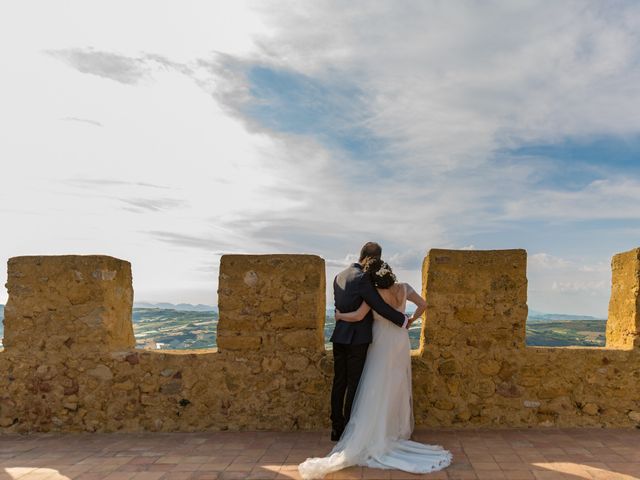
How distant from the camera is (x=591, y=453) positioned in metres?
4.67

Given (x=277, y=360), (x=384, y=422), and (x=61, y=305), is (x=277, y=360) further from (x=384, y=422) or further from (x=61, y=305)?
(x=61, y=305)

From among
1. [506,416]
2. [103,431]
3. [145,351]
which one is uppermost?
[145,351]

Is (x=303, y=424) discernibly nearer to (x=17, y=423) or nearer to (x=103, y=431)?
(x=103, y=431)

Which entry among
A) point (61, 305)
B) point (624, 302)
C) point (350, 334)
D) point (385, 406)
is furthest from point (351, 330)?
point (61, 305)

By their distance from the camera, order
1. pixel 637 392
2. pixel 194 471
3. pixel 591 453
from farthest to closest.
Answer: pixel 637 392 < pixel 591 453 < pixel 194 471

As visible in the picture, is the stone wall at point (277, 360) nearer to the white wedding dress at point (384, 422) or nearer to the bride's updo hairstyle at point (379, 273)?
the white wedding dress at point (384, 422)

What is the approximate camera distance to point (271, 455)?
475cm

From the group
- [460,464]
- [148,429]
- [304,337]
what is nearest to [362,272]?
[304,337]

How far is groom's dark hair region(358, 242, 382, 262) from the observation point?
196 inches

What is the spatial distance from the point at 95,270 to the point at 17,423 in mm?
1815

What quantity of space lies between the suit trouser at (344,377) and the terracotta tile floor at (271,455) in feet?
0.94

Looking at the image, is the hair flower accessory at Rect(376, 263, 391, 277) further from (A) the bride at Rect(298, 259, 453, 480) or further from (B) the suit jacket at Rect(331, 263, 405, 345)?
(B) the suit jacket at Rect(331, 263, 405, 345)

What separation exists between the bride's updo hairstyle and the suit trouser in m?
0.58

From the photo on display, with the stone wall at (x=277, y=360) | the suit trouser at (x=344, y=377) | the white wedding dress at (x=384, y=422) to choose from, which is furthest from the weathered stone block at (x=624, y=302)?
the suit trouser at (x=344, y=377)
